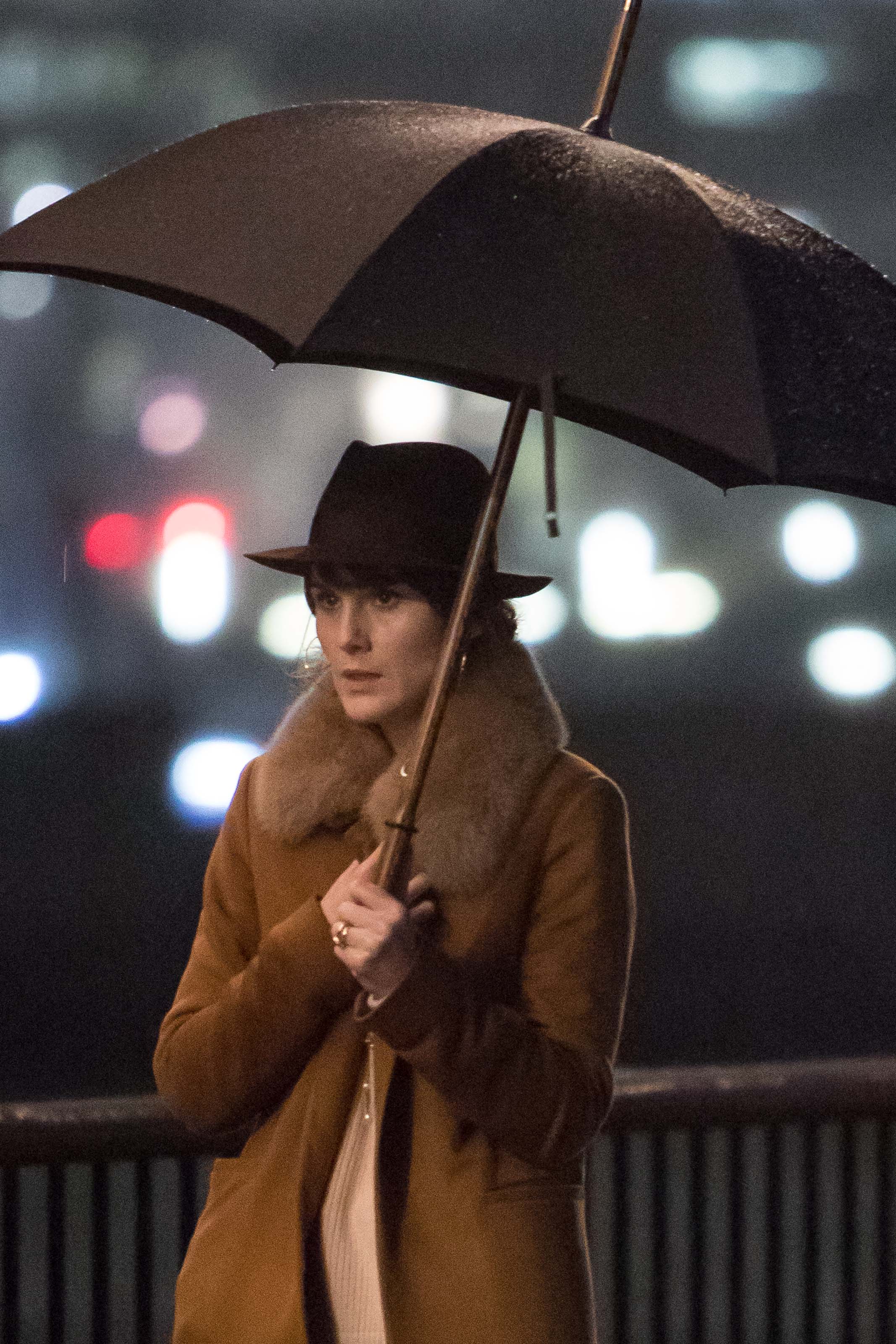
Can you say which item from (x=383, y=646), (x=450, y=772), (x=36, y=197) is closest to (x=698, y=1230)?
(x=450, y=772)

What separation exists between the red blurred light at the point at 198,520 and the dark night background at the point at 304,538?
0.08 m

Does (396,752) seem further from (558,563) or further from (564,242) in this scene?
(558,563)

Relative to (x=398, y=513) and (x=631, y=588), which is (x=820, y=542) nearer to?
(x=631, y=588)

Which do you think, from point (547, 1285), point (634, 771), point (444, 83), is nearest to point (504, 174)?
point (547, 1285)

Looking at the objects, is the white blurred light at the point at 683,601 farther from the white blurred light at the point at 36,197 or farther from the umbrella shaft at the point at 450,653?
the umbrella shaft at the point at 450,653

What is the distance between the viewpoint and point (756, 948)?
1151cm

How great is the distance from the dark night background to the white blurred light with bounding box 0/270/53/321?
71mm

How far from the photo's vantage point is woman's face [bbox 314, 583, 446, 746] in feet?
6.88

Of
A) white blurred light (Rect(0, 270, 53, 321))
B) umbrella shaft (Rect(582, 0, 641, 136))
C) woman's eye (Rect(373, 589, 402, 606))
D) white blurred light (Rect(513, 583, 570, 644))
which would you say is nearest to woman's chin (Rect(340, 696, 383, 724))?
woman's eye (Rect(373, 589, 402, 606))

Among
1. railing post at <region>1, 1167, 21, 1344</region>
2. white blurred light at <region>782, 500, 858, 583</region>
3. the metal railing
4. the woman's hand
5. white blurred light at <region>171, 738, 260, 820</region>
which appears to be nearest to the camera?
the woman's hand

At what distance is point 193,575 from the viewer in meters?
9.59

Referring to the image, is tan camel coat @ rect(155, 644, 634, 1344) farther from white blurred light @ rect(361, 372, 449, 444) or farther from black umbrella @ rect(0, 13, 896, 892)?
white blurred light @ rect(361, 372, 449, 444)

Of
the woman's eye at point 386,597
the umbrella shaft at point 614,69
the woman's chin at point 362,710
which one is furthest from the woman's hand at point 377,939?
the umbrella shaft at point 614,69

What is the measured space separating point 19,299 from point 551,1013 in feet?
29.6
